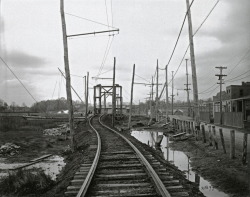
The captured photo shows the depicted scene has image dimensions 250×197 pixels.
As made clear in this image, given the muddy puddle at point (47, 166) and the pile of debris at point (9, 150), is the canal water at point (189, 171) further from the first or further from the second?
the pile of debris at point (9, 150)

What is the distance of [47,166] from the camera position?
1100cm

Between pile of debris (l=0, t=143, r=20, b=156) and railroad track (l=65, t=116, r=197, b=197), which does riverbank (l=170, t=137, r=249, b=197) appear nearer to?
railroad track (l=65, t=116, r=197, b=197)

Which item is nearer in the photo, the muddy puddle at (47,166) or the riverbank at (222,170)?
the riverbank at (222,170)

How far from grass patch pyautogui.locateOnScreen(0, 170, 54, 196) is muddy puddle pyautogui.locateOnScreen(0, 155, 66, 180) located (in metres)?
2.33

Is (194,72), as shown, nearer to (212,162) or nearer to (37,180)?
(212,162)

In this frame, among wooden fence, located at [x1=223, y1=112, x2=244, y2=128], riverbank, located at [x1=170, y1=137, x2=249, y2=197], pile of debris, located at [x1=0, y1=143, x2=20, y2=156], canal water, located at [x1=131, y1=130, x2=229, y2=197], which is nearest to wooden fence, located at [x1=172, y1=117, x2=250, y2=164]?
wooden fence, located at [x1=223, y1=112, x2=244, y2=128]

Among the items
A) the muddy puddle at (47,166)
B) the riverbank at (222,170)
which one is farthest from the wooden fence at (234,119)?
the muddy puddle at (47,166)

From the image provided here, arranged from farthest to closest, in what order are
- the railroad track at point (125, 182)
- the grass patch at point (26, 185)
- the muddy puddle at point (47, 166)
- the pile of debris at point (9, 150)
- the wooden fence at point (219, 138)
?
the pile of debris at point (9, 150), the wooden fence at point (219, 138), the muddy puddle at point (47, 166), the grass patch at point (26, 185), the railroad track at point (125, 182)

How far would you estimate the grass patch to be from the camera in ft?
21.4

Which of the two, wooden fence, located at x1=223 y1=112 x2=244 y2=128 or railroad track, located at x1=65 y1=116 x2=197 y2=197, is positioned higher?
wooden fence, located at x1=223 y1=112 x2=244 y2=128

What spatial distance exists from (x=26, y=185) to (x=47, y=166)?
14.4 ft

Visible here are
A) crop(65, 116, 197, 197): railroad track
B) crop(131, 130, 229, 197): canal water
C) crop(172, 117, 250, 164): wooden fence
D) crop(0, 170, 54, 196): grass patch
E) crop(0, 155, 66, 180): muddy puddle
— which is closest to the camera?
crop(65, 116, 197, 197): railroad track

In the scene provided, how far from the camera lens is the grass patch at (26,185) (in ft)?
21.4

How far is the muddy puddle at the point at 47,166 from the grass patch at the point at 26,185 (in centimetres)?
233
